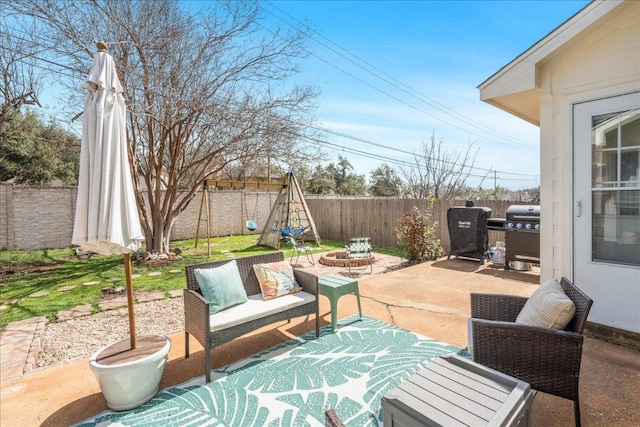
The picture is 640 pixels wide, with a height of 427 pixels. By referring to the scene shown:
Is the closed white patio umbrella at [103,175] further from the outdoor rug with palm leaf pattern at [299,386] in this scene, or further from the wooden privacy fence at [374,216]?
the wooden privacy fence at [374,216]

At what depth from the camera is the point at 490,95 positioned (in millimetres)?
3805

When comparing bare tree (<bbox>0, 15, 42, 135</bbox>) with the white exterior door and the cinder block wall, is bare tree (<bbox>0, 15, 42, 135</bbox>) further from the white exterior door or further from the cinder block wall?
the white exterior door

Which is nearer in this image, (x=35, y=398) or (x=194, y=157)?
(x=35, y=398)

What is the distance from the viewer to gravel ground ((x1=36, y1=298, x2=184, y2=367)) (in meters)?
3.37

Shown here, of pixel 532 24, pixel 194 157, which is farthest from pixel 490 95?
pixel 194 157

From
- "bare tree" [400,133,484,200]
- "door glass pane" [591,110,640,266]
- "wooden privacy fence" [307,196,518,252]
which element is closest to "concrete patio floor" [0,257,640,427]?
"door glass pane" [591,110,640,266]

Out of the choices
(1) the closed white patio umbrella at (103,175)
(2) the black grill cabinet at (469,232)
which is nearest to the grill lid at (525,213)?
(2) the black grill cabinet at (469,232)

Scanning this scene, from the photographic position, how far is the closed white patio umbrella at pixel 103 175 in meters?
2.43

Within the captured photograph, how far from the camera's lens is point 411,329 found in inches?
147

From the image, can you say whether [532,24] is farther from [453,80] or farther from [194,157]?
[194,157]

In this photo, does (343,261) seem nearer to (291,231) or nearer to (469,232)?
(291,231)

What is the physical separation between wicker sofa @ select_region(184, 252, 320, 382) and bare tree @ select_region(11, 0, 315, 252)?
13.8 feet

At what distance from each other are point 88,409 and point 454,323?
12.3ft

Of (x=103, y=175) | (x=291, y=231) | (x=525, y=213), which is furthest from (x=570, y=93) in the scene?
(x=291, y=231)
